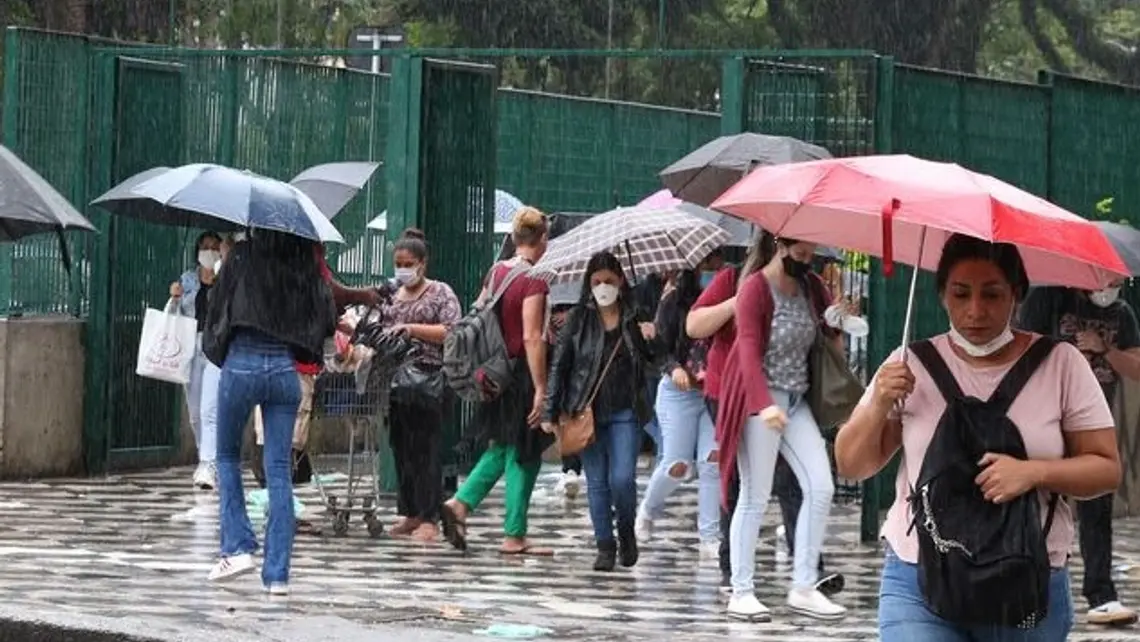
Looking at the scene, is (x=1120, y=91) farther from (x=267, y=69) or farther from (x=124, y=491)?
(x=124, y=491)

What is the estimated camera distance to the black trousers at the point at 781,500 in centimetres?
1274

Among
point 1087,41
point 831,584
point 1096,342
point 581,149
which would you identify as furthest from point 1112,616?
point 1087,41

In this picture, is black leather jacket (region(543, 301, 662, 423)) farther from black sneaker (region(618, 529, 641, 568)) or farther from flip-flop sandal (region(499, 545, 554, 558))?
flip-flop sandal (region(499, 545, 554, 558))

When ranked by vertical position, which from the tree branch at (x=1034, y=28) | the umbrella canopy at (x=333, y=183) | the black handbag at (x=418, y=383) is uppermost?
the tree branch at (x=1034, y=28)

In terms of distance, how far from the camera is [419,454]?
50.1ft

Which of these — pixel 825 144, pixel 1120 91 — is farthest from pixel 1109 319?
pixel 1120 91

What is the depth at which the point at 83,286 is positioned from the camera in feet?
62.0

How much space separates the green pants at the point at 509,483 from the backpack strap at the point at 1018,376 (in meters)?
8.26

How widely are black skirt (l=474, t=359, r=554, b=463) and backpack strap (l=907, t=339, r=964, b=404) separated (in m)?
8.05

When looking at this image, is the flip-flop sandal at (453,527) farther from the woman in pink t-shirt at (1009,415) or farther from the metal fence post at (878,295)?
the woman in pink t-shirt at (1009,415)

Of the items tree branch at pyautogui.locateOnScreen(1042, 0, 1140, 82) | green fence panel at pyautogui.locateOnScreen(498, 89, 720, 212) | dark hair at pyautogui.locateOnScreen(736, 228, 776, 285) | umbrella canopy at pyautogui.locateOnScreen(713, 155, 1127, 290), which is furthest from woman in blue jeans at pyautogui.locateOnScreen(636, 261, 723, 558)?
tree branch at pyautogui.locateOnScreen(1042, 0, 1140, 82)

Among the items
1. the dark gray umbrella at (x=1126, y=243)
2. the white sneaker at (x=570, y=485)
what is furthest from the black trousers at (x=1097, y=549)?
the white sneaker at (x=570, y=485)

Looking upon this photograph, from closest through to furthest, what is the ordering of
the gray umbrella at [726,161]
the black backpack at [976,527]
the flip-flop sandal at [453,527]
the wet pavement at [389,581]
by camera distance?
the black backpack at [976,527], the wet pavement at [389,581], the flip-flop sandal at [453,527], the gray umbrella at [726,161]

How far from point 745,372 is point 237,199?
7.84ft
